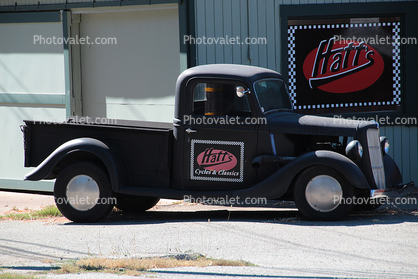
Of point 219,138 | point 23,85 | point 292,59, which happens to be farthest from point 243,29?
point 23,85

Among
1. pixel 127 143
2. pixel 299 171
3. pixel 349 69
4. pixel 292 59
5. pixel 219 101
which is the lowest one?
pixel 299 171

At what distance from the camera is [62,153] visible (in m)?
6.42

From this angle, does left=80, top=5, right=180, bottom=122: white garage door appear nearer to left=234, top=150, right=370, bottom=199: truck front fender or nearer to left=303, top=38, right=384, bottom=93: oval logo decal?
left=303, top=38, right=384, bottom=93: oval logo decal

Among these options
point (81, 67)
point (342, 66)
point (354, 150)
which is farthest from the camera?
point (81, 67)

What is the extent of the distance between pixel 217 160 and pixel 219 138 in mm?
284

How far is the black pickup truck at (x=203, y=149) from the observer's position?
6.31 m

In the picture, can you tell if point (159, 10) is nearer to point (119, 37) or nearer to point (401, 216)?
Result: point (119, 37)

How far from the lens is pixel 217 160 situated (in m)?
6.42

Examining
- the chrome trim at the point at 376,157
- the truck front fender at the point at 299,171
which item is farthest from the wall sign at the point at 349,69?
the truck front fender at the point at 299,171

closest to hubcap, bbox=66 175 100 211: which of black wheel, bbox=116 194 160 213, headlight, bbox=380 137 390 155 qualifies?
black wheel, bbox=116 194 160 213

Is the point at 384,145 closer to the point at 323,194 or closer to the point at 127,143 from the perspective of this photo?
the point at 323,194

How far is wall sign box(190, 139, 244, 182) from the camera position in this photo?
21.0 feet

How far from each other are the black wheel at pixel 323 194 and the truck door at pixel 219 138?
0.68 m

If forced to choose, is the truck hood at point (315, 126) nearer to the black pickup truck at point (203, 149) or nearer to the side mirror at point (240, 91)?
the black pickup truck at point (203, 149)
